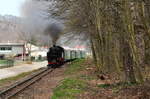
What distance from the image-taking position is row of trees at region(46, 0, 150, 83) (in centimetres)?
981

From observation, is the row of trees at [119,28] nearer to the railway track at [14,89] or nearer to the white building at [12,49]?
the railway track at [14,89]

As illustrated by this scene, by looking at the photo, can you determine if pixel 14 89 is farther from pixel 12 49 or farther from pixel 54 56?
pixel 12 49

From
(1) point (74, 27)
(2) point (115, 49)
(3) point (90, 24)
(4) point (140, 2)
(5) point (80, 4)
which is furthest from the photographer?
(1) point (74, 27)

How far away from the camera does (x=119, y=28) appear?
1230cm

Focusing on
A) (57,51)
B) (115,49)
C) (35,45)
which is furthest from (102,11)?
(35,45)

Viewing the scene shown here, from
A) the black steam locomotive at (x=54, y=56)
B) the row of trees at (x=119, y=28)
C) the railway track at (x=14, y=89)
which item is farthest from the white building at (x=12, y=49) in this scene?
the railway track at (x=14, y=89)

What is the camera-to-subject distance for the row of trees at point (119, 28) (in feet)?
32.2

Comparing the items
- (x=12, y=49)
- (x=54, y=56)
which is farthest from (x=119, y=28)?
(x=12, y=49)

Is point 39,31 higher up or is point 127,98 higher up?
point 39,31

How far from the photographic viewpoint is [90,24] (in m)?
21.8

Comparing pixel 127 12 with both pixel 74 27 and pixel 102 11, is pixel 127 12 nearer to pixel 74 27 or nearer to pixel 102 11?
pixel 102 11

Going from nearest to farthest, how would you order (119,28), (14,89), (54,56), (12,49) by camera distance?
1. (119,28)
2. (14,89)
3. (54,56)
4. (12,49)

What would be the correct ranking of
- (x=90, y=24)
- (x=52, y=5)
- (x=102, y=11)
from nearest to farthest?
(x=102, y=11)
(x=90, y=24)
(x=52, y=5)

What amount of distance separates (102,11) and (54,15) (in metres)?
9.70
